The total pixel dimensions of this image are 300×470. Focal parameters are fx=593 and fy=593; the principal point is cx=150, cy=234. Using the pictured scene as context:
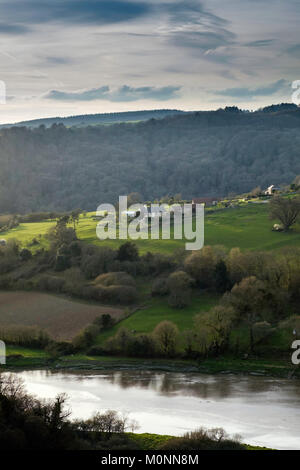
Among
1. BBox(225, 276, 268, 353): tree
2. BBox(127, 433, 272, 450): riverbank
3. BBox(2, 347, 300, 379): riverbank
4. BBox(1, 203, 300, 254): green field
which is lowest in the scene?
BBox(127, 433, 272, 450): riverbank

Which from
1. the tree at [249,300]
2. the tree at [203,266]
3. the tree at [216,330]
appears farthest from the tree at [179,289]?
the tree at [216,330]

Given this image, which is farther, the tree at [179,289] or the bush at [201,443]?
the tree at [179,289]

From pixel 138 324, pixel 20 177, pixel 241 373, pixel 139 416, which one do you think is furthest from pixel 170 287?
pixel 20 177

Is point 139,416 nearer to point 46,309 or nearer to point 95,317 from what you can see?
point 95,317

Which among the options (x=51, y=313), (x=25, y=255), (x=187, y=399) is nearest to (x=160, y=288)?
(x=51, y=313)

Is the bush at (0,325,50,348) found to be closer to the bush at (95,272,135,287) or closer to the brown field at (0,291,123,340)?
the brown field at (0,291,123,340)

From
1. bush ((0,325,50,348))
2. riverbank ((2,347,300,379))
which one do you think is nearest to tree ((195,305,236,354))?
riverbank ((2,347,300,379))

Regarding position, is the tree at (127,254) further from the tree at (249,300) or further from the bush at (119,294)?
the tree at (249,300)
